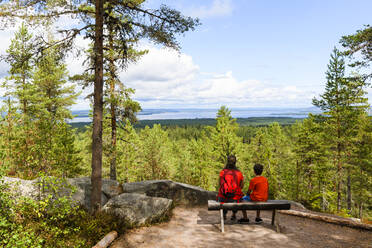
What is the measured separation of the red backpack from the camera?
639 centimetres

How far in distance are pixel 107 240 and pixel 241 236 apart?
3.47 meters

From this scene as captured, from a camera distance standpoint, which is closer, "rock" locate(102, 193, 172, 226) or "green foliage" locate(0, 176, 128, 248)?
"green foliage" locate(0, 176, 128, 248)

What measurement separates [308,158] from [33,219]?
2449 centimetres

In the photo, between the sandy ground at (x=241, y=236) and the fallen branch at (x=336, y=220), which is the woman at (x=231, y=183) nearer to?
the sandy ground at (x=241, y=236)

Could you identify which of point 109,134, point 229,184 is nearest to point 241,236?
point 229,184

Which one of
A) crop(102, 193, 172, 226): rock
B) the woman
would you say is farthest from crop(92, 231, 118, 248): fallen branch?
the woman

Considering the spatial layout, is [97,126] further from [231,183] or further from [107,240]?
[231,183]

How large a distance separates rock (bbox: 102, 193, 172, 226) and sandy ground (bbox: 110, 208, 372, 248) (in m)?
0.30

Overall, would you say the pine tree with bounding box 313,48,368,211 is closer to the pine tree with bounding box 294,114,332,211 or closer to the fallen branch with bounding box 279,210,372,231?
the pine tree with bounding box 294,114,332,211

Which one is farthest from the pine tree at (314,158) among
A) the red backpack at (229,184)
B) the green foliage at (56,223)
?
the green foliage at (56,223)

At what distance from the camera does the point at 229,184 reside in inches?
252

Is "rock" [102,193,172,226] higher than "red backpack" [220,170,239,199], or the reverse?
"red backpack" [220,170,239,199]

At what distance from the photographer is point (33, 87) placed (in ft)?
60.4

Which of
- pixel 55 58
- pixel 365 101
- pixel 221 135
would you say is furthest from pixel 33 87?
pixel 365 101
